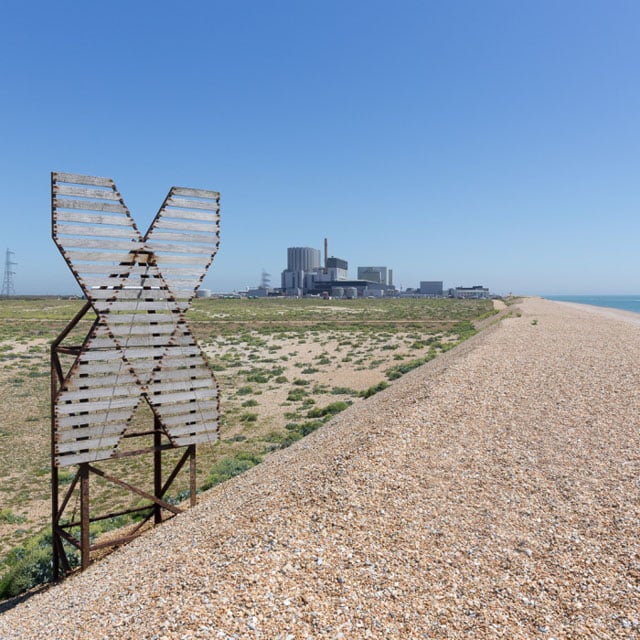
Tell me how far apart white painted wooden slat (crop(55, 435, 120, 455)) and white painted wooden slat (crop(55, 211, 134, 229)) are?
4.07 meters

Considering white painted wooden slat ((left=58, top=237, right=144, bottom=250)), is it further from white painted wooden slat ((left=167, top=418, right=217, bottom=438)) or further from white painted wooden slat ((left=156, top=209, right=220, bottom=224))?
white painted wooden slat ((left=167, top=418, right=217, bottom=438))

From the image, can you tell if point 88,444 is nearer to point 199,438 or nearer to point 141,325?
point 199,438

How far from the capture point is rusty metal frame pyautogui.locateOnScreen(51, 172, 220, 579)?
9305 mm

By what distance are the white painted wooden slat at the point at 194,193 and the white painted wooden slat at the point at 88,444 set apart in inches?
198

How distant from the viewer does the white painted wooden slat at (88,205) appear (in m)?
9.09

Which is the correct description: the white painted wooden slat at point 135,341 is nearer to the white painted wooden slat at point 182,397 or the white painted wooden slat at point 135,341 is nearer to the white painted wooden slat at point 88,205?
the white painted wooden slat at point 182,397

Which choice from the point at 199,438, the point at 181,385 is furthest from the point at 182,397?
the point at 199,438

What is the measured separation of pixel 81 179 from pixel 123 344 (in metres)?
3.15

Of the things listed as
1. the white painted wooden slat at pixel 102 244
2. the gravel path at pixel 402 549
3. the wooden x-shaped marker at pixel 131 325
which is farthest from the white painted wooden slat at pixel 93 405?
the white painted wooden slat at pixel 102 244

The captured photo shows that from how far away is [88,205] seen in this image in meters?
9.37

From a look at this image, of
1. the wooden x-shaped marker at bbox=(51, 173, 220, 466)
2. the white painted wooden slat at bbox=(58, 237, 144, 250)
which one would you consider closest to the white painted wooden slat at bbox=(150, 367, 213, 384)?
the wooden x-shaped marker at bbox=(51, 173, 220, 466)

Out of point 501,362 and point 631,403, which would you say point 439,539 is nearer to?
point 631,403

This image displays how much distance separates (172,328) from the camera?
34.0 feet

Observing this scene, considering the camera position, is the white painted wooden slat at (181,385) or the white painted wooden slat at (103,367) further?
the white painted wooden slat at (181,385)
